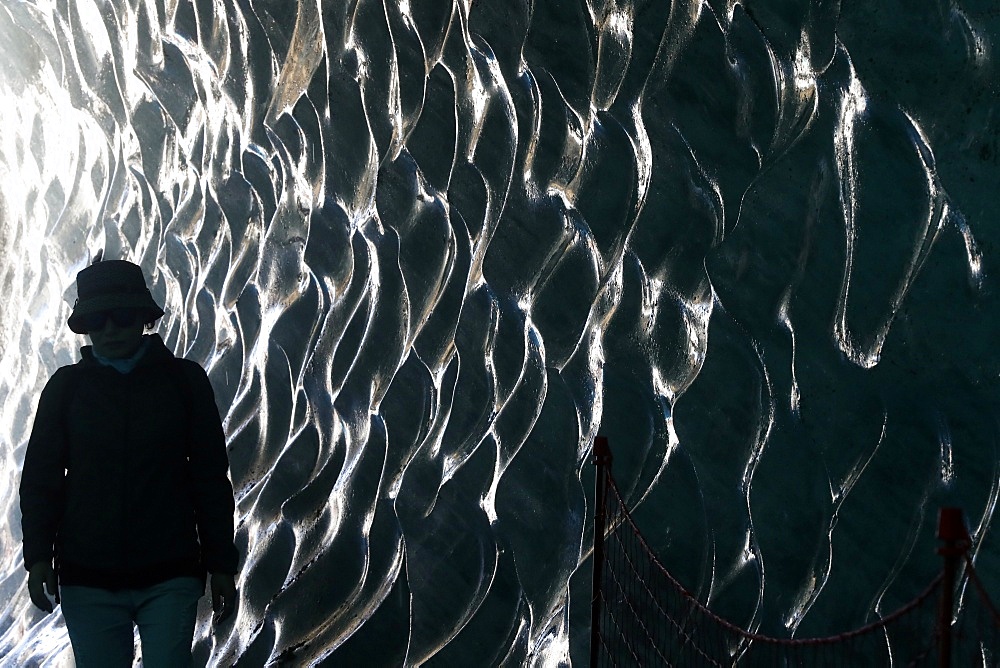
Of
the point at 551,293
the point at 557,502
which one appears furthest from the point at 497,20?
the point at 557,502

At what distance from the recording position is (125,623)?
265 cm

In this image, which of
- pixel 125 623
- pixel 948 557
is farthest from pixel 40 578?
pixel 948 557

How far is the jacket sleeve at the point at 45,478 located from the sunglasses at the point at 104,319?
0.12 meters

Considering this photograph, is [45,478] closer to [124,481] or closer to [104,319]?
[124,481]

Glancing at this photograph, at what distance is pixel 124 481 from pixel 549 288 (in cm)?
109

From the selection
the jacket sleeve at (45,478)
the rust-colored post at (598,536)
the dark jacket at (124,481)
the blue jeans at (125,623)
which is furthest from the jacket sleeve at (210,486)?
the rust-colored post at (598,536)

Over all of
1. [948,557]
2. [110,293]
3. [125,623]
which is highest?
[948,557]

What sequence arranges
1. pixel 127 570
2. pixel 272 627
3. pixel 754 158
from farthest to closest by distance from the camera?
A: pixel 272 627 → pixel 127 570 → pixel 754 158

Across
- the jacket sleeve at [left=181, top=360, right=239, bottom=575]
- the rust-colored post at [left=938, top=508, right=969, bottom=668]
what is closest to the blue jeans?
the jacket sleeve at [left=181, top=360, right=239, bottom=575]

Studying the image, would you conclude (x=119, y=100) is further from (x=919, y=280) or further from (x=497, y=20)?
(x=919, y=280)

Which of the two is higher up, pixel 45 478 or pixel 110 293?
pixel 110 293

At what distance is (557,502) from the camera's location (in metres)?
2.98

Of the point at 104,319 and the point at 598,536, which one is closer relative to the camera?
the point at 598,536

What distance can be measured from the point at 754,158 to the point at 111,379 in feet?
4.84
